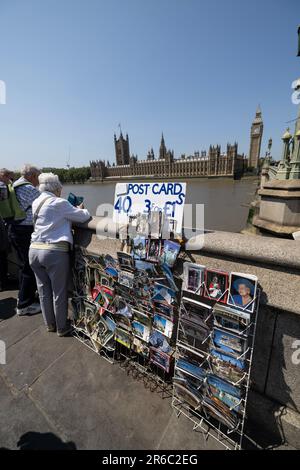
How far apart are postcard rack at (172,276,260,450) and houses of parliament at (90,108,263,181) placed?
276 ft

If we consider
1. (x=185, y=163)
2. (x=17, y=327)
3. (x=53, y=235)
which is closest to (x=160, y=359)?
(x=53, y=235)

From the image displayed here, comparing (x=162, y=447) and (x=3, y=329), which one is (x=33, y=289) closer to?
(x=3, y=329)

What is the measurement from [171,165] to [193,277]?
93.4 m

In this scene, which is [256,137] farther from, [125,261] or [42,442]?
[42,442]

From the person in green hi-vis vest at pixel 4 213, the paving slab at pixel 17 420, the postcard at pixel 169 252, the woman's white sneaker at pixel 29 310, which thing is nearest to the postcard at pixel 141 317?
the postcard at pixel 169 252

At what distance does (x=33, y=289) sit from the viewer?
370cm

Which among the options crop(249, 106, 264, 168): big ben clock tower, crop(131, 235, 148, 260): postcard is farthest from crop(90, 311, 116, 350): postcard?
crop(249, 106, 264, 168): big ben clock tower

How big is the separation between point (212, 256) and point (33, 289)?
129 inches

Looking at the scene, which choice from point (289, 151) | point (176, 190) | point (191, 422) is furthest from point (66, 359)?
point (289, 151)

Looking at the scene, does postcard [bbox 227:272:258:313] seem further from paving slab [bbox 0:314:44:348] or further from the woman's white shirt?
paving slab [bbox 0:314:44:348]

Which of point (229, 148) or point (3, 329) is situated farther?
point (229, 148)

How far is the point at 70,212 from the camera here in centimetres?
264

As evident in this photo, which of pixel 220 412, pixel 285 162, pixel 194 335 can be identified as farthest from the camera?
pixel 285 162

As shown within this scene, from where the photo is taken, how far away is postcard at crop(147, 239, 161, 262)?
203 centimetres
